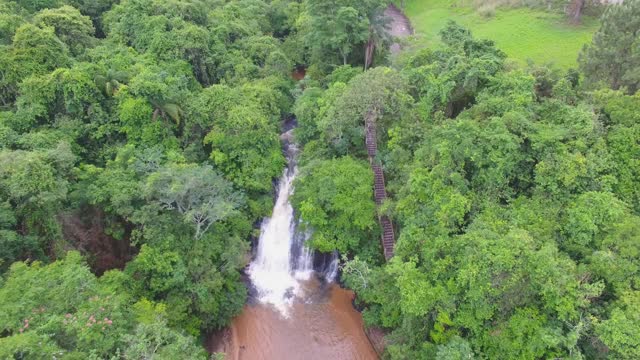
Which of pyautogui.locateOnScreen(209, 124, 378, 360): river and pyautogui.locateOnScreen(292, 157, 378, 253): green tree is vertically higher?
pyautogui.locateOnScreen(292, 157, 378, 253): green tree

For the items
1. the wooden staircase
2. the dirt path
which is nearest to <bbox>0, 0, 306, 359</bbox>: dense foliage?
the wooden staircase

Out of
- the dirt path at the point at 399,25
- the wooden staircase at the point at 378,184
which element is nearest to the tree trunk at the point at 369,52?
the dirt path at the point at 399,25

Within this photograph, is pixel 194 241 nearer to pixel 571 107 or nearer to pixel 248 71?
pixel 248 71

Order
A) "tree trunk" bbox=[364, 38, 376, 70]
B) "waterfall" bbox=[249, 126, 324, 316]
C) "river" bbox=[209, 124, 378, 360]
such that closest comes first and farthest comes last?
"river" bbox=[209, 124, 378, 360] < "waterfall" bbox=[249, 126, 324, 316] < "tree trunk" bbox=[364, 38, 376, 70]

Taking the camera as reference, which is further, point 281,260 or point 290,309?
point 281,260

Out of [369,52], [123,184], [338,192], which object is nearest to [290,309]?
[338,192]

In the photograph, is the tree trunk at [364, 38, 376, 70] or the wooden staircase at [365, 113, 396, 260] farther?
the tree trunk at [364, 38, 376, 70]

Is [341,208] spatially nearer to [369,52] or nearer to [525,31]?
[369,52]

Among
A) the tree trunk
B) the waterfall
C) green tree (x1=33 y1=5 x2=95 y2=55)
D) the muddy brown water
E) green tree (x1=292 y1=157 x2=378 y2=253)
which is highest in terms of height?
green tree (x1=33 y1=5 x2=95 y2=55)

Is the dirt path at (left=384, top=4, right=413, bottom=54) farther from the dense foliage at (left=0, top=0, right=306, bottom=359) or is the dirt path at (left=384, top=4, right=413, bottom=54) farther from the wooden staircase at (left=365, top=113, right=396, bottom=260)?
the dense foliage at (left=0, top=0, right=306, bottom=359)
